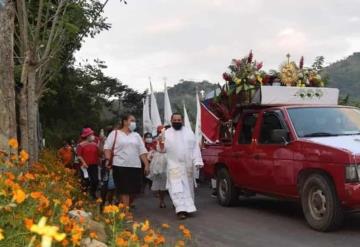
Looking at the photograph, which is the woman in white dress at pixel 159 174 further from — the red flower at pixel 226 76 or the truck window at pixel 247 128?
the truck window at pixel 247 128

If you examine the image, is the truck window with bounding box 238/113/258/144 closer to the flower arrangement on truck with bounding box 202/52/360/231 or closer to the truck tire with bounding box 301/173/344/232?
the flower arrangement on truck with bounding box 202/52/360/231

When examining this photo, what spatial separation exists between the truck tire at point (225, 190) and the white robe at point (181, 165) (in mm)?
1049

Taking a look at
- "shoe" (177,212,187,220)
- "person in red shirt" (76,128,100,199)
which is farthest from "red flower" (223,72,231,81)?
"person in red shirt" (76,128,100,199)

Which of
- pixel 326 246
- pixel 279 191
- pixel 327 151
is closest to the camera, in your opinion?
pixel 326 246

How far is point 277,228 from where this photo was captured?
28.6 feet

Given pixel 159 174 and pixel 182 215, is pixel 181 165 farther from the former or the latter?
pixel 159 174

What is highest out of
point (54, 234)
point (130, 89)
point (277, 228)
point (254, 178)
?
point (130, 89)

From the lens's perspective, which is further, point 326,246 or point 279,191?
point 279,191

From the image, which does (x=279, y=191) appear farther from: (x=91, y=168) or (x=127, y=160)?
(x=91, y=168)

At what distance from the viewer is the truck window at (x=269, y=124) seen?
30.9ft

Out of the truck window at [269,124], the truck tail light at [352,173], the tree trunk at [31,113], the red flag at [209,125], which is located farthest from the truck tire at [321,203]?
the tree trunk at [31,113]

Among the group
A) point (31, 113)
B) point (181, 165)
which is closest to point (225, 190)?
point (181, 165)

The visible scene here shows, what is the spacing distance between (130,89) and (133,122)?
1752 inches

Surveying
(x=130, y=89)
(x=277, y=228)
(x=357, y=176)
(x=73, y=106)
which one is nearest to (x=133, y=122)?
(x=277, y=228)
